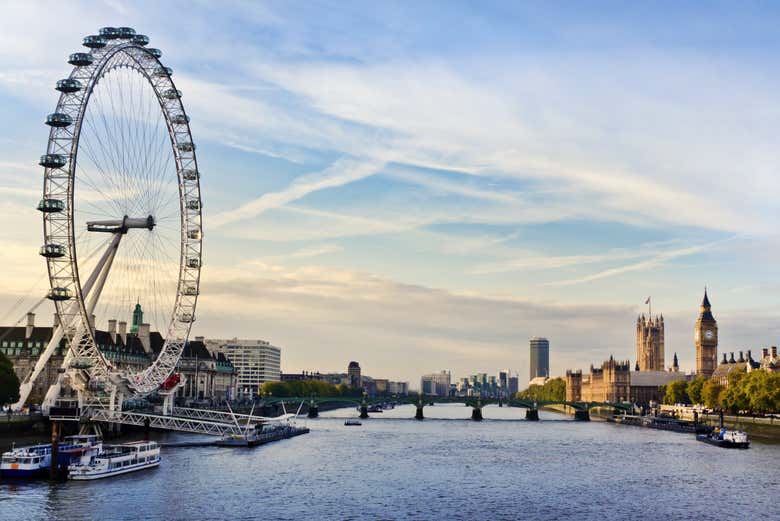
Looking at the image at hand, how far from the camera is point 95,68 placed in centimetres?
8531

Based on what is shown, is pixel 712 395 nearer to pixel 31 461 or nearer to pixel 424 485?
pixel 424 485

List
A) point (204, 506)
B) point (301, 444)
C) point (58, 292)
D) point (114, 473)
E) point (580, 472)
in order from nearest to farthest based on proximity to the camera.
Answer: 1. point (204, 506)
2. point (114, 473)
3. point (58, 292)
4. point (580, 472)
5. point (301, 444)

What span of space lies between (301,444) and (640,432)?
67.7 meters

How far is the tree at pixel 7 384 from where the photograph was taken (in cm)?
10012

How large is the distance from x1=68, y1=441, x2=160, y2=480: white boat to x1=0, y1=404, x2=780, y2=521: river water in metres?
1.05

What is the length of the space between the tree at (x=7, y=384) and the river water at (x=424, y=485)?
1776 centimetres

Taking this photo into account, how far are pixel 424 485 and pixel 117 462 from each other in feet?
82.7

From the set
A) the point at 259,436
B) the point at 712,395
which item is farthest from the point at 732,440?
the point at 712,395

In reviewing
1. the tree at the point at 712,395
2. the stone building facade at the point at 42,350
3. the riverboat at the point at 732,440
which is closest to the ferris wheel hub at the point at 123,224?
the stone building facade at the point at 42,350

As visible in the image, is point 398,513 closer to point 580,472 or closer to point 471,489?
point 471,489

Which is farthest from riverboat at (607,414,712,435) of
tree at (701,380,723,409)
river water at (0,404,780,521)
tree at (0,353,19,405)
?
tree at (0,353,19,405)

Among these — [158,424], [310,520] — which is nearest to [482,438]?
[158,424]

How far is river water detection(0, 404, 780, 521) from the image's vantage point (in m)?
64.4

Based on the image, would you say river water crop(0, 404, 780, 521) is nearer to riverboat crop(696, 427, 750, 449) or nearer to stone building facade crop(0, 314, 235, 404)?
riverboat crop(696, 427, 750, 449)
